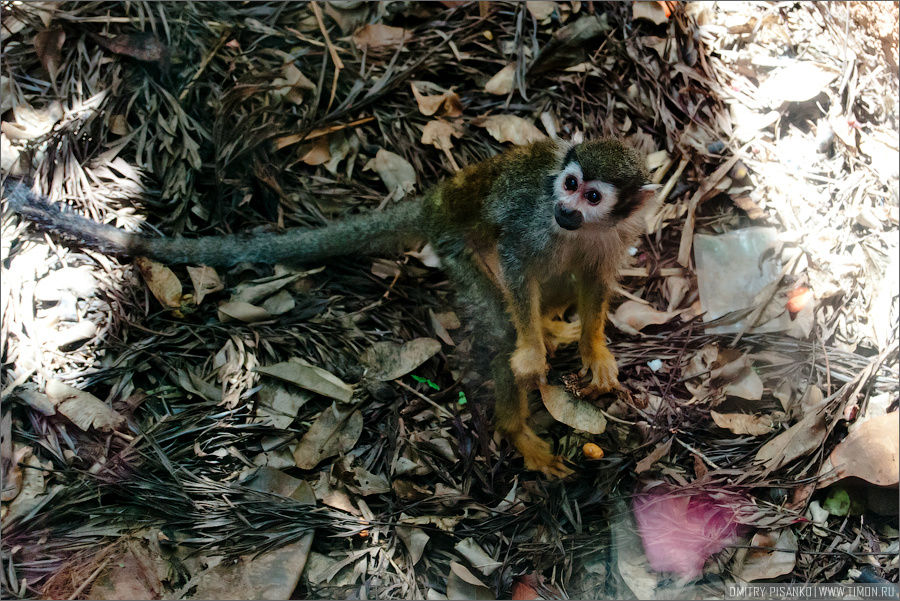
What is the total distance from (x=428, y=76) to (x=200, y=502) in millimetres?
3246

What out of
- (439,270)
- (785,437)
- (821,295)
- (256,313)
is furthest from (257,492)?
(821,295)

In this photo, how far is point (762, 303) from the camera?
4.35m

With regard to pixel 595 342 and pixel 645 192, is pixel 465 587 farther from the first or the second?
pixel 645 192

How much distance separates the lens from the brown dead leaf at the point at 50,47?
4691mm

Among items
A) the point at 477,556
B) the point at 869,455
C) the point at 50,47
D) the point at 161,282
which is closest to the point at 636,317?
the point at 869,455

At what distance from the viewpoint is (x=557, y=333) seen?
4387 mm

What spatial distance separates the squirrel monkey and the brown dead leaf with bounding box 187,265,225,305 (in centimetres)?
7

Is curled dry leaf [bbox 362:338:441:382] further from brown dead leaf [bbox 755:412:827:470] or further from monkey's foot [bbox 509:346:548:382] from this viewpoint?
brown dead leaf [bbox 755:412:827:470]

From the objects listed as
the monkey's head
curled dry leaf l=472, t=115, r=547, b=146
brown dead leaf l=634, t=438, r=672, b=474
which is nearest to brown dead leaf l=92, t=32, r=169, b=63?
curled dry leaf l=472, t=115, r=547, b=146

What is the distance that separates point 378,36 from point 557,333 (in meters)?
2.55

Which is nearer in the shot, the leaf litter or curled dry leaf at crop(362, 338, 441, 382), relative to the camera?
the leaf litter

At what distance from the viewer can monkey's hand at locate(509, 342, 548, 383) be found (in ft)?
12.1

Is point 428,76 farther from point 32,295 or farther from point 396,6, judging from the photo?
point 32,295

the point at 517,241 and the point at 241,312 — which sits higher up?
the point at 517,241
